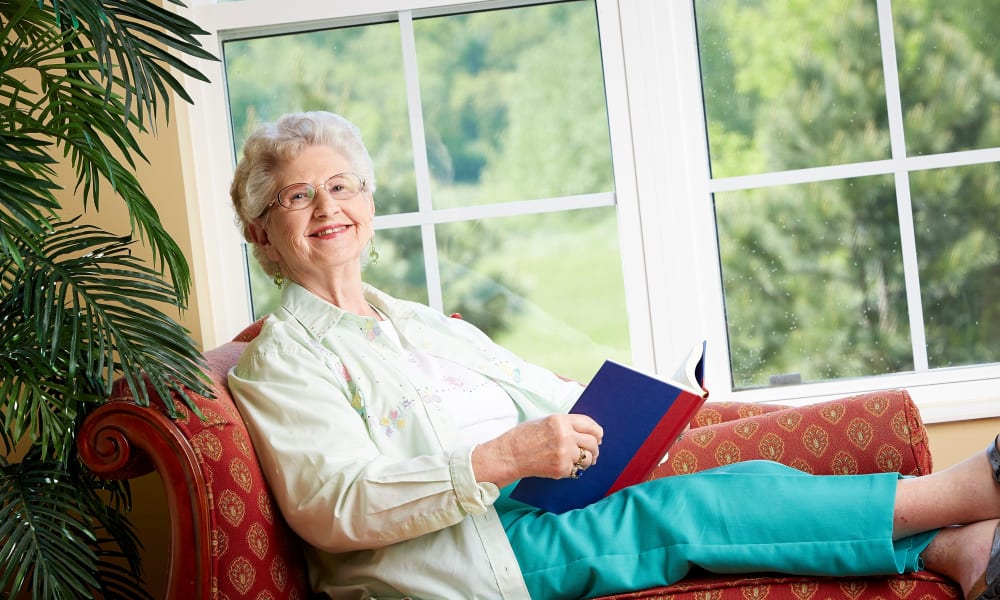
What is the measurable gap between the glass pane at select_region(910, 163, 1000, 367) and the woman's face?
1.71 meters

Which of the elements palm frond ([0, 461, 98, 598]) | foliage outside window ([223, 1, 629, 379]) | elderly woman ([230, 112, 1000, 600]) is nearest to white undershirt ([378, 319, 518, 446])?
elderly woman ([230, 112, 1000, 600])

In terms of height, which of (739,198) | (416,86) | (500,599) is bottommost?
(500,599)

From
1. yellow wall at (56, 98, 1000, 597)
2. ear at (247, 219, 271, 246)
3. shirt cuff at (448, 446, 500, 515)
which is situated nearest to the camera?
shirt cuff at (448, 446, 500, 515)

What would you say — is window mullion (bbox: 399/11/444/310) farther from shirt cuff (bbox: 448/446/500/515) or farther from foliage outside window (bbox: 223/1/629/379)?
shirt cuff (bbox: 448/446/500/515)

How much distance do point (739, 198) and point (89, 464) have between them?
76.8 inches

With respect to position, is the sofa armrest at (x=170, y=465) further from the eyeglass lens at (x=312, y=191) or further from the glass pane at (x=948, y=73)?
the glass pane at (x=948, y=73)

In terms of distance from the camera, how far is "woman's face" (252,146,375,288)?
1.84 meters

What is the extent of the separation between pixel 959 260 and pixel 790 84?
697 millimetres

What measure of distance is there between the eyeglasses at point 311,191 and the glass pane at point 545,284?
897mm

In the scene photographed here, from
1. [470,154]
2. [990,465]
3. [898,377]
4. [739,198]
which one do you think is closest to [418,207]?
[470,154]

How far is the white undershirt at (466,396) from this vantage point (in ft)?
5.91

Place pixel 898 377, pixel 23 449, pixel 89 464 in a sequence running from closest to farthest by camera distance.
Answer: pixel 89 464 < pixel 23 449 < pixel 898 377

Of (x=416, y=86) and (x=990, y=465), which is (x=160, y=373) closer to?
(x=990, y=465)

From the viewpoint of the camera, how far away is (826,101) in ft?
9.04
